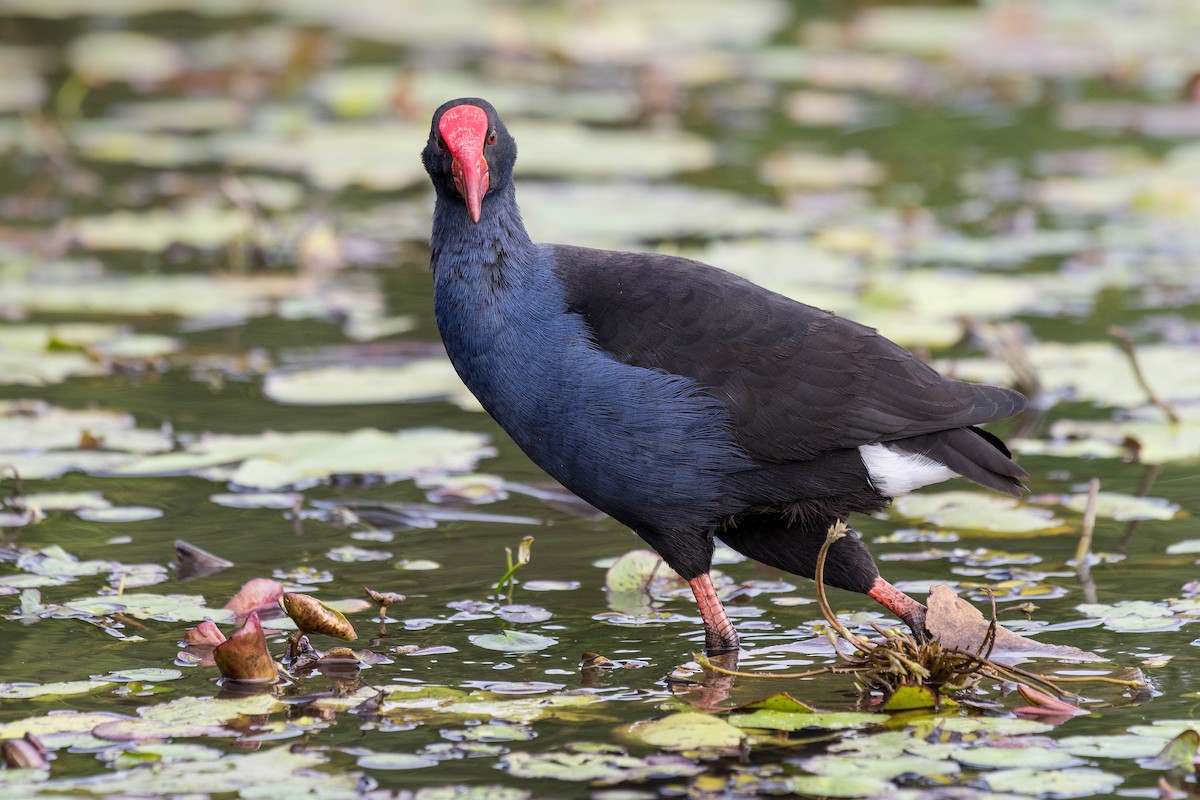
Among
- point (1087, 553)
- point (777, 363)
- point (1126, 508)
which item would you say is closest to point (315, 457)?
point (777, 363)

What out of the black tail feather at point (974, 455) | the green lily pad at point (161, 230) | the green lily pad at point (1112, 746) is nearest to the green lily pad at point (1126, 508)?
the black tail feather at point (974, 455)

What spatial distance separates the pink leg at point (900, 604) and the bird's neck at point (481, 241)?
1.11m

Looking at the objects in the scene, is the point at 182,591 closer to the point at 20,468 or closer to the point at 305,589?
the point at 305,589

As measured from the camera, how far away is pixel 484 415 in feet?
18.4

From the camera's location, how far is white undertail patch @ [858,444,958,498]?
12.3 feet

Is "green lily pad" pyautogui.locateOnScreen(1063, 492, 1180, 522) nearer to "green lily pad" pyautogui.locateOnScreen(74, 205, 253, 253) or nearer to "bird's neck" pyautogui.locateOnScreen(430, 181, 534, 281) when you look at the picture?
"bird's neck" pyautogui.locateOnScreen(430, 181, 534, 281)

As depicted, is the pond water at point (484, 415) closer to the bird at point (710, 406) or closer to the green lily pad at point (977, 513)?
the green lily pad at point (977, 513)

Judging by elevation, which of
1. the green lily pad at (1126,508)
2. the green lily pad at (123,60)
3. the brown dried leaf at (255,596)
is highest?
the green lily pad at (123,60)

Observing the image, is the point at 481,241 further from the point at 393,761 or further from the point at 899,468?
the point at 393,761

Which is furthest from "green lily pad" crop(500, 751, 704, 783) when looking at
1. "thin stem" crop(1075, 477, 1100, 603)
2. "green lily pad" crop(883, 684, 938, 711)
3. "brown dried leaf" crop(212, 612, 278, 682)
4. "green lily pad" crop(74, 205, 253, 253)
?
"green lily pad" crop(74, 205, 253, 253)

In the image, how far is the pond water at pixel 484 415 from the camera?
3244 mm

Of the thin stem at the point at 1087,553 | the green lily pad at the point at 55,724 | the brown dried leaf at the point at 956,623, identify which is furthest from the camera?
the thin stem at the point at 1087,553

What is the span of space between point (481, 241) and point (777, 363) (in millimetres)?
749

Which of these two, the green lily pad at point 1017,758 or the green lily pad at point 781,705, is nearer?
the green lily pad at point 1017,758
